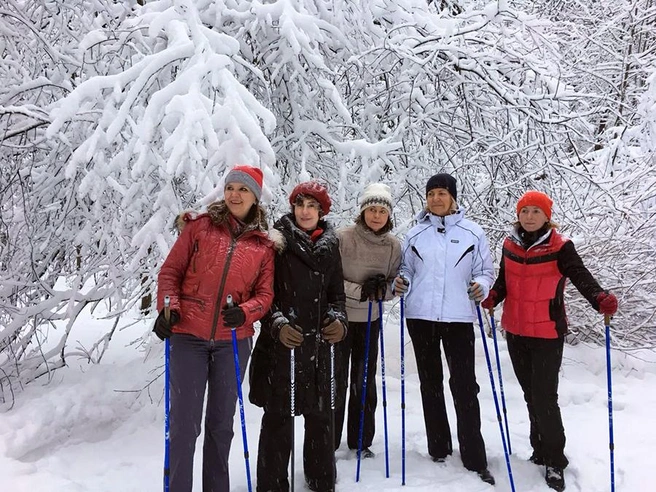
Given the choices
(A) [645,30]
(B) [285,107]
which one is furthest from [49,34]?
(A) [645,30]

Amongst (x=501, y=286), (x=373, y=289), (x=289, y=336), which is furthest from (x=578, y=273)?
(x=289, y=336)

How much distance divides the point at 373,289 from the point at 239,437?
1.77 meters

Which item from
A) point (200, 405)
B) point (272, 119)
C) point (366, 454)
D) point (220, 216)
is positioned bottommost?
point (366, 454)

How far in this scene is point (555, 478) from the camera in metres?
3.52

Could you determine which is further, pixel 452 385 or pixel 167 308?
pixel 452 385

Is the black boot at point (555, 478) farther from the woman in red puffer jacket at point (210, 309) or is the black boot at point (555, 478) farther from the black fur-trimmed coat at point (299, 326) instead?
the woman in red puffer jacket at point (210, 309)

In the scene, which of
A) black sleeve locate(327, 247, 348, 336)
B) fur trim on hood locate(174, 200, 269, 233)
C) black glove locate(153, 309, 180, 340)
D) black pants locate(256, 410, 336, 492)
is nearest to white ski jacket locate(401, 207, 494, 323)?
black sleeve locate(327, 247, 348, 336)

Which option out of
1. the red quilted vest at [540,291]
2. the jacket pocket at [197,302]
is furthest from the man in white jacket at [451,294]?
the jacket pocket at [197,302]

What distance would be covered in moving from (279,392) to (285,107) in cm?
243

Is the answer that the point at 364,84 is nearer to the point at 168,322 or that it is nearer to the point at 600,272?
the point at 168,322

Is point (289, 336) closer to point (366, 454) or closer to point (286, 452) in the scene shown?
point (286, 452)

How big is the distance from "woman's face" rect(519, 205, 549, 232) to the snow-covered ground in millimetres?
1709

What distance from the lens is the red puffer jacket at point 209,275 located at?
2920mm

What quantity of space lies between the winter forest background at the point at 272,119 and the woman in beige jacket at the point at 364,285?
0.54 m
